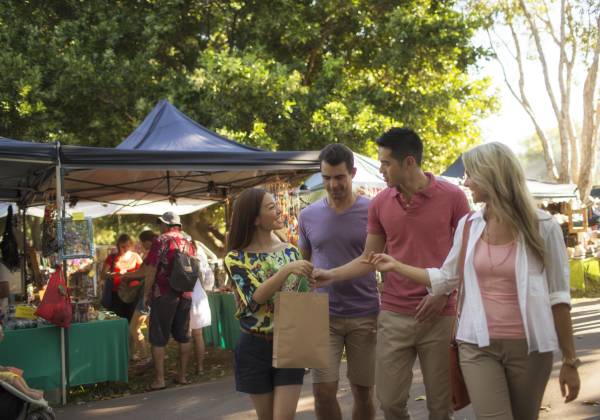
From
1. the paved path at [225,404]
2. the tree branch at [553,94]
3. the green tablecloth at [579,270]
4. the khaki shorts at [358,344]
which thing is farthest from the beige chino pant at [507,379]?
the tree branch at [553,94]

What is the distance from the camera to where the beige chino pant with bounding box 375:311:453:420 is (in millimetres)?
4156

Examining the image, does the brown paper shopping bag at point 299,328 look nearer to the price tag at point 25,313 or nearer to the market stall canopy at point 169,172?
the market stall canopy at point 169,172

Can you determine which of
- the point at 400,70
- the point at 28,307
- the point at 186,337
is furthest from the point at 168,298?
the point at 400,70

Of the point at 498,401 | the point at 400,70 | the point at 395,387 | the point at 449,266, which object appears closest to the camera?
the point at 498,401

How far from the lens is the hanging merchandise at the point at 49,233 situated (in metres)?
8.20

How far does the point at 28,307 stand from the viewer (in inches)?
324

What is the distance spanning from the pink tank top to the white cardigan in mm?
29

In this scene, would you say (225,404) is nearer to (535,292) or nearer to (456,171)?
(535,292)

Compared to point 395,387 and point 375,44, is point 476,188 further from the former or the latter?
point 375,44

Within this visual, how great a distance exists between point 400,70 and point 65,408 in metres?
12.7

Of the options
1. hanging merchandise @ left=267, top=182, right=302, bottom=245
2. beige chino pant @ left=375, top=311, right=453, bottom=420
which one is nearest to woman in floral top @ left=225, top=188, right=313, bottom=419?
beige chino pant @ left=375, top=311, right=453, bottom=420

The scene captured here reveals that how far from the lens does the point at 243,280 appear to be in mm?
3967

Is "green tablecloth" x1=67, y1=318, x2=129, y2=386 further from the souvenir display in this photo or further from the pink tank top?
the pink tank top

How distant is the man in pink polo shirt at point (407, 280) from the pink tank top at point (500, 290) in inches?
A: 28.8
